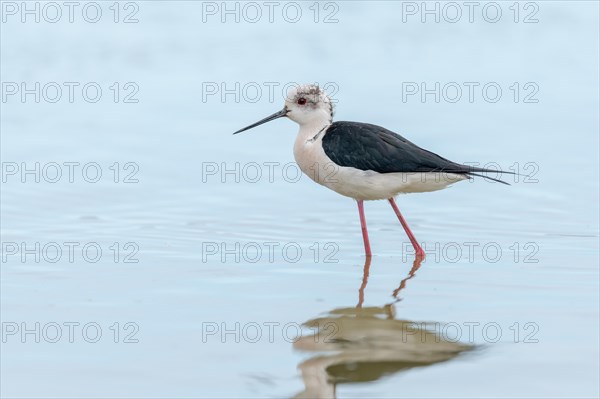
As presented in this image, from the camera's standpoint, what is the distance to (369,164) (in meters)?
10.3

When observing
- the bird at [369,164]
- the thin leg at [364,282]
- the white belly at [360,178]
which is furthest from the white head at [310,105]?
the thin leg at [364,282]

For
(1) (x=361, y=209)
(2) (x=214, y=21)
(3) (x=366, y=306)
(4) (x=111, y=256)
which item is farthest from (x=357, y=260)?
(2) (x=214, y=21)

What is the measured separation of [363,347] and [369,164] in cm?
289

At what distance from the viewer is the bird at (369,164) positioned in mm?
10195

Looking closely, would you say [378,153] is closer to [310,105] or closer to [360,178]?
[360,178]

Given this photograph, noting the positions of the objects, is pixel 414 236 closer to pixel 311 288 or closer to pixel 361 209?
pixel 361 209

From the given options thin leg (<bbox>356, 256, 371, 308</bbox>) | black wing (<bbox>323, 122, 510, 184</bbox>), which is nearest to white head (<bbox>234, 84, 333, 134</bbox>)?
black wing (<bbox>323, 122, 510, 184</bbox>)

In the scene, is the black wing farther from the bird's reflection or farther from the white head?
the bird's reflection

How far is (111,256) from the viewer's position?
1009 centimetres

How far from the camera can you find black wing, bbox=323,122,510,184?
33.4 feet

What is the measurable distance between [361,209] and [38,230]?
3.02m

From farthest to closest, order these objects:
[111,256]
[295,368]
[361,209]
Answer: [361,209]
[111,256]
[295,368]

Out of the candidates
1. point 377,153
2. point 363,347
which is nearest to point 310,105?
point 377,153

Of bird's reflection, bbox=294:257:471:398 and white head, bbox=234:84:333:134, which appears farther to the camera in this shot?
white head, bbox=234:84:333:134
